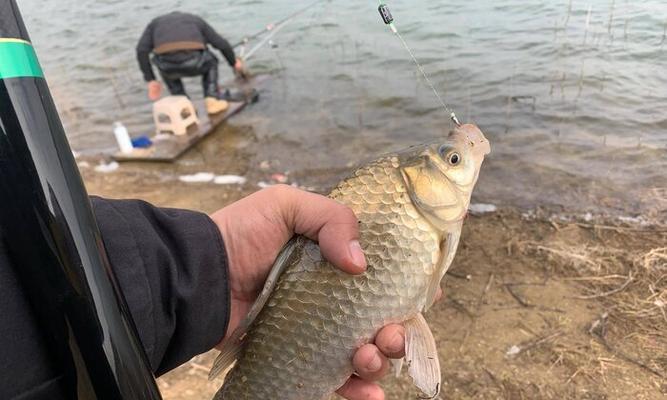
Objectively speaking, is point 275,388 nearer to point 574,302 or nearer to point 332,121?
point 574,302

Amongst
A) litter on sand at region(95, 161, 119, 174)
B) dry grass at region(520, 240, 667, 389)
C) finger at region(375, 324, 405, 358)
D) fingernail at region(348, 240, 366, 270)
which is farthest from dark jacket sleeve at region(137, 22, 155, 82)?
finger at region(375, 324, 405, 358)

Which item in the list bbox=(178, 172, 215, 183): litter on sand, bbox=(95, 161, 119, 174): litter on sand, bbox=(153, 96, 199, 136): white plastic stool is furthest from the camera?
bbox=(153, 96, 199, 136): white plastic stool

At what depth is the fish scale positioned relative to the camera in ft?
6.98

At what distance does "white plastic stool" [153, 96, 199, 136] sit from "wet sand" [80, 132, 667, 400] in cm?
564

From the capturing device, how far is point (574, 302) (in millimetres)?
4070

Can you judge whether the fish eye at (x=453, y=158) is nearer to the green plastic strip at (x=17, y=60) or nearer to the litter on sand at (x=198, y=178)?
the green plastic strip at (x=17, y=60)

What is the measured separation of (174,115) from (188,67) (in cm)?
132

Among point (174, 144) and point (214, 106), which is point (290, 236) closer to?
point (174, 144)

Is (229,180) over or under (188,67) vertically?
under

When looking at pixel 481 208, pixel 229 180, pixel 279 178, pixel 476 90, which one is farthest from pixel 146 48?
pixel 481 208

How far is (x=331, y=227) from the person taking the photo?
217cm

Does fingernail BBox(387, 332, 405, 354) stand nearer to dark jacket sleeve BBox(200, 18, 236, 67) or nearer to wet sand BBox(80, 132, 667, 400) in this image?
wet sand BBox(80, 132, 667, 400)

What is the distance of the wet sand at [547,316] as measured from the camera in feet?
11.2

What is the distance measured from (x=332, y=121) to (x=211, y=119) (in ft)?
7.57
